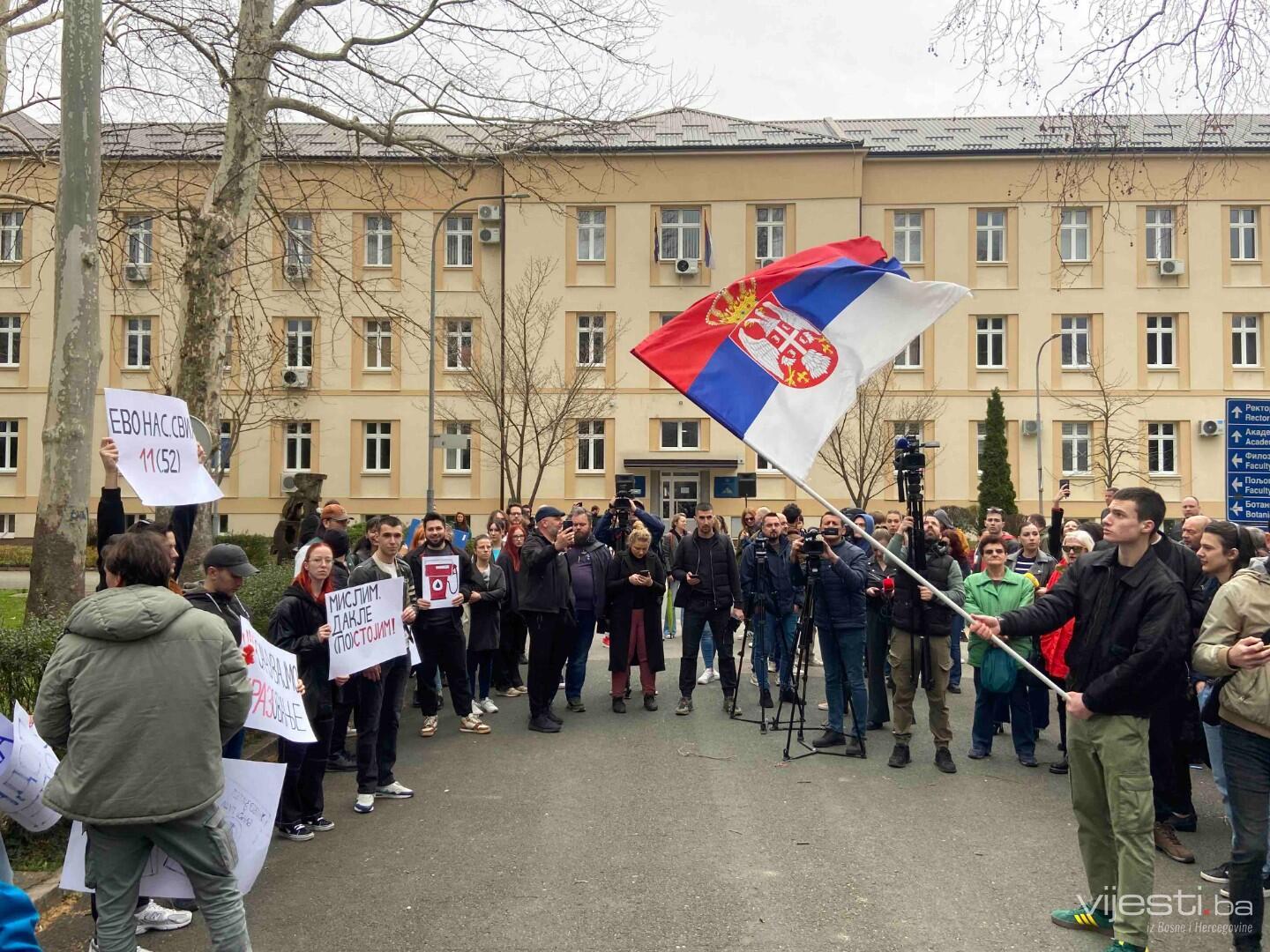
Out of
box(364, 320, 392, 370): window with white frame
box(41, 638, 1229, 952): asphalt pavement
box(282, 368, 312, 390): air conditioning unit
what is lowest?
box(41, 638, 1229, 952): asphalt pavement

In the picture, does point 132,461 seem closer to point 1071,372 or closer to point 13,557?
point 13,557

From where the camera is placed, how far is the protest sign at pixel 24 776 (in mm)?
4094

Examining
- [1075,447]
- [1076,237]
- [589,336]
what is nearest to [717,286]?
[589,336]

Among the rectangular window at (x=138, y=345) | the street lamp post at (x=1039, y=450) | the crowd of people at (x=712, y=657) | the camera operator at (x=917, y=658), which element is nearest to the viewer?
the crowd of people at (x=712, y=657)

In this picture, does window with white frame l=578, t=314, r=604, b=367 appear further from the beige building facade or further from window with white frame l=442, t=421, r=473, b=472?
window with white frame l=442, t=421, r=473, b=472

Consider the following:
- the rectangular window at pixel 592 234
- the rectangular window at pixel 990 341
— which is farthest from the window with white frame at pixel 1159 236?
the rectangular window at pixel 592 234

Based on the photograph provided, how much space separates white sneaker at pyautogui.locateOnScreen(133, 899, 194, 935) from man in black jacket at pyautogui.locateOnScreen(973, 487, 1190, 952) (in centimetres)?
422

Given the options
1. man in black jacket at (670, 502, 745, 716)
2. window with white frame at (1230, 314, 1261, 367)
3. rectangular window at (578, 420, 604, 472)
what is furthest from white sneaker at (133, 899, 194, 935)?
window with white frame at (1230, 314, 1261, 367)

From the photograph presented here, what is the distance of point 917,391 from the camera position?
3622 cm

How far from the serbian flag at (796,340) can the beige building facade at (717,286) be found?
28664mm

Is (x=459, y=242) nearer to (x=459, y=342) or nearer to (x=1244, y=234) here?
(x=459, y=342)

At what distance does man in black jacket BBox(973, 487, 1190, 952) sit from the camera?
4398 mm

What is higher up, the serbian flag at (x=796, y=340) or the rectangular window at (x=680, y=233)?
the rectangular window at (x=680, y=233)

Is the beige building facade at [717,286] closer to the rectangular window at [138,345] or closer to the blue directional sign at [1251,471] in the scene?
the rectangular window at [138,345]
